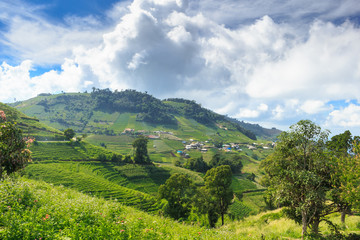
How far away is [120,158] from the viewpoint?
104000 millimetres

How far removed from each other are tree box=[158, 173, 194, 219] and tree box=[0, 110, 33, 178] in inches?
1286

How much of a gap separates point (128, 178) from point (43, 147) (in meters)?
49.0

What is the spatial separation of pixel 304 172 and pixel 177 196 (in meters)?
34.3

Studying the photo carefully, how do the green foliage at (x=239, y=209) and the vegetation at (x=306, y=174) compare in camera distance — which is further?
the green foliage at (x=239, y=209)

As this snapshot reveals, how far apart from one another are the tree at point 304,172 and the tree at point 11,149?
26.7 m

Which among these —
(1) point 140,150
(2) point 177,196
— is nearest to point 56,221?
(2) point 177,196

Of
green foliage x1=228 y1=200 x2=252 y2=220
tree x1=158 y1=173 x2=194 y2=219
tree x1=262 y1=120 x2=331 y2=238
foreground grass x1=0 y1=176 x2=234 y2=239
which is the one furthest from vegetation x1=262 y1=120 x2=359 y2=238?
green foliage x1=228 y1=200 x2=252 y2=220

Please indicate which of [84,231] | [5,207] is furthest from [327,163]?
[5,207]

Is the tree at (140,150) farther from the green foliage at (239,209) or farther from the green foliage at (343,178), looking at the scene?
the green foliage at (343,178)

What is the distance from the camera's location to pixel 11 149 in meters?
19.2

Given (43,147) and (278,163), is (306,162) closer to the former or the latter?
(278,163)

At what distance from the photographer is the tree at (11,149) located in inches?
739

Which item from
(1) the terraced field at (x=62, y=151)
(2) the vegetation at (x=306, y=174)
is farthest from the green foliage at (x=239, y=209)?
(1) the terraced field at (x=62, y=151)

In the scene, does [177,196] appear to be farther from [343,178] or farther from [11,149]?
[343,178]
